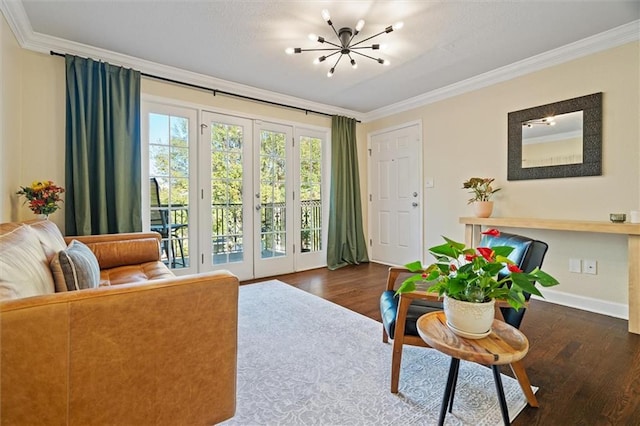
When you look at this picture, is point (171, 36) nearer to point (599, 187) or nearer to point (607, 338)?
point (599, 187)

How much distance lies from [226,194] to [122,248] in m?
1.39

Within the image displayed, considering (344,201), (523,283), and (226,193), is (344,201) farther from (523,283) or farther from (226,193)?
(523,283)

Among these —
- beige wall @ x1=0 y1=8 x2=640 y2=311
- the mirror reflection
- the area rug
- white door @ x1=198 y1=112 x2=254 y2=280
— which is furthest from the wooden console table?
white door @ x1=198 y1=112 x2=254 y2=280

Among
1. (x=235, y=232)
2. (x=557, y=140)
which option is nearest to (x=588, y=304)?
(x=557, y=140)

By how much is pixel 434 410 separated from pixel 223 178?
3.12 m

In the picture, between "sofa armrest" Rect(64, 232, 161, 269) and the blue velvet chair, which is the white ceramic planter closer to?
the blue velvet chair

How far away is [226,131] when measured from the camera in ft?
12.1

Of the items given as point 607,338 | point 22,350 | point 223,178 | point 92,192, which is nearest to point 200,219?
point 223,178

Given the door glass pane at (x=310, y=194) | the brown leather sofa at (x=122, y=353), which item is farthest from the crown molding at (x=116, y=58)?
the brown leather sofa at (x=122, y=353)

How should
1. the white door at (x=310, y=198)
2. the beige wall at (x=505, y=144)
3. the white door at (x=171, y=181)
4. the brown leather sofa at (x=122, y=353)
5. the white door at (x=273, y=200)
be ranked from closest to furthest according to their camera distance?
the brown leather sofa at (x=122, y=353)
the beige wall at (x=505, y=144)
the white door at (x=171, y=181)
the white door at (x=273, y=200)
the white door at (x=310, y=198)

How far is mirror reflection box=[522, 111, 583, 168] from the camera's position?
2.82 metres

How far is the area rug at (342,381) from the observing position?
1385 millimetres

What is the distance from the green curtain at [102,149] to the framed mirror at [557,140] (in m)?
3.86

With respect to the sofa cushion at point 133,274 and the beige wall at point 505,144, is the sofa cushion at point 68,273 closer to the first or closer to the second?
the sofa cushion at point 133,274
